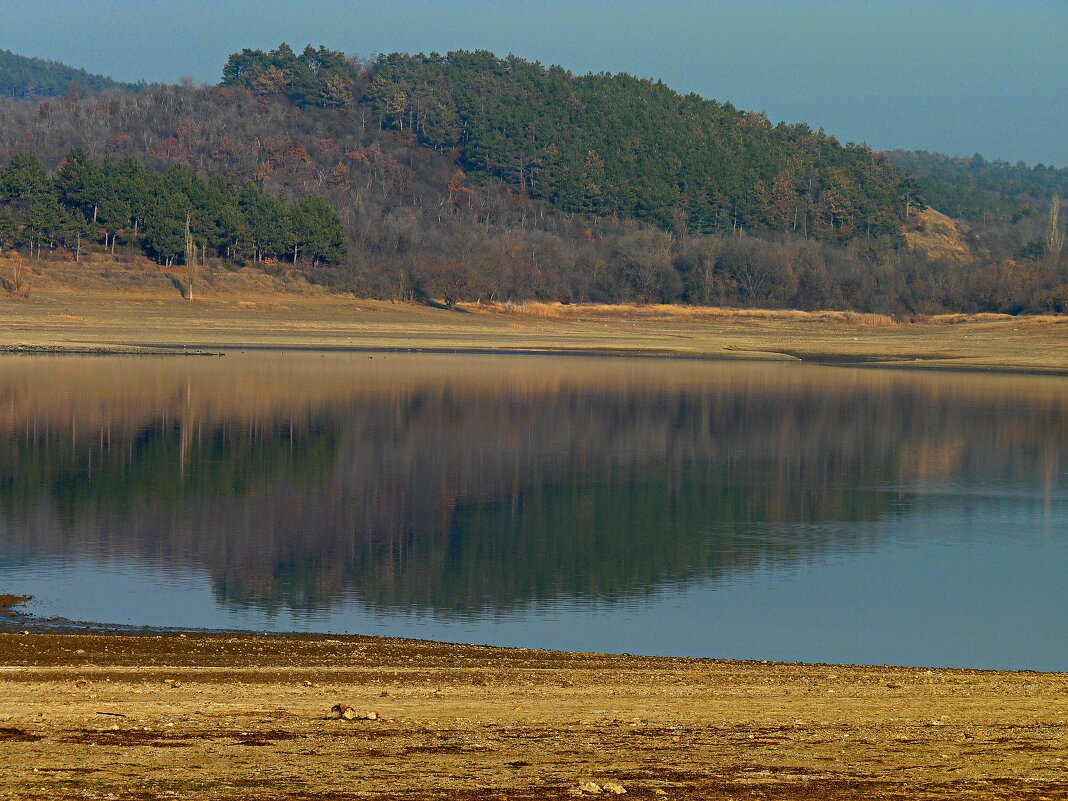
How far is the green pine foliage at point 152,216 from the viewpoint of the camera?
93000mm

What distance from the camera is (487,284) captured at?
94.3 m

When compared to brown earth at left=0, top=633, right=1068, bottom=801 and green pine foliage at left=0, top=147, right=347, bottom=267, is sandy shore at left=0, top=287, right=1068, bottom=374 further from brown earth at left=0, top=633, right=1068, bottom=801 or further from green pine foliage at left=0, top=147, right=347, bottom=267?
brown earth at left=0, top=633, right=1068, bottom=801

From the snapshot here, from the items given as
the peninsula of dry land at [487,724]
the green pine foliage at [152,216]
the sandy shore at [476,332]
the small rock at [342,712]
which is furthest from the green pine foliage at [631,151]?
the small rock at [342,712]

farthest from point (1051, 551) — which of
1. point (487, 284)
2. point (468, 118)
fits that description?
point (468, 118)

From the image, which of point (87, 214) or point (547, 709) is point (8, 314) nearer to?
point (87, 214)

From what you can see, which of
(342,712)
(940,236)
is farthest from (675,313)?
(342,712)

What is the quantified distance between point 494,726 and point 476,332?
68.2 metres

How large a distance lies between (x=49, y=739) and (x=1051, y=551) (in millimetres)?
14480

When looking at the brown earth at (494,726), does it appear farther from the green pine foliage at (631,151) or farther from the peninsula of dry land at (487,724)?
the green pine foliage at (631,151)

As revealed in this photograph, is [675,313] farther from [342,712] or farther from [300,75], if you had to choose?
[342,712]

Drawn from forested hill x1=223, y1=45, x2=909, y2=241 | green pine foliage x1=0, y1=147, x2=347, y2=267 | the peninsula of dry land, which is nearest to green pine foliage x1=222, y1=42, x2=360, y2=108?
forested hill x1=223, y1=45, x2=909, y2=241

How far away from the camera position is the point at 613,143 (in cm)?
15075

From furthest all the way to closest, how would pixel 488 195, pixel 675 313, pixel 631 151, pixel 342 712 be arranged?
pixel 631 151, pixel 488 195, pixel 675 313, pixel 342 712

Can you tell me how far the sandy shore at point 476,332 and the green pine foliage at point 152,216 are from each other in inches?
424
